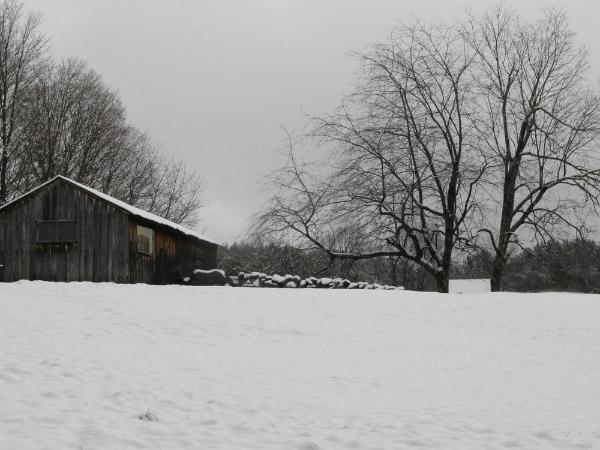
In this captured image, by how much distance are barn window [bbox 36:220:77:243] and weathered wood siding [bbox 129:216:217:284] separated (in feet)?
7.54

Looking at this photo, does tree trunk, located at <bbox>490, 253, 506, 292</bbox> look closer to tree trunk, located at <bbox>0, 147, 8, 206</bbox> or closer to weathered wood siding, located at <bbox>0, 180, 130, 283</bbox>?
weathered wood siding, located at <bbox>0, 180, 130, 283</bbox>

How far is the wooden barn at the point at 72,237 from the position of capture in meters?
22.3

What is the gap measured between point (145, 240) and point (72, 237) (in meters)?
2.69

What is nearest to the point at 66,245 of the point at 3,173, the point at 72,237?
the point at 72,237

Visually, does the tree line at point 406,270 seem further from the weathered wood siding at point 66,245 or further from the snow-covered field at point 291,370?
the snow-covered field at point 291,370

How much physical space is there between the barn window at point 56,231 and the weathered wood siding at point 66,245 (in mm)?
157

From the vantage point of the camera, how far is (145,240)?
23562mm

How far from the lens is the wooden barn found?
22.3m

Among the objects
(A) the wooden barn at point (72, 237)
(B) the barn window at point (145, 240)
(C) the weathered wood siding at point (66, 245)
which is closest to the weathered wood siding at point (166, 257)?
(A) the wooden barn at point (72, 237)

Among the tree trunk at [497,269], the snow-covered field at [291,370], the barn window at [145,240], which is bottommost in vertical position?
the snow-covered field at [291,370]

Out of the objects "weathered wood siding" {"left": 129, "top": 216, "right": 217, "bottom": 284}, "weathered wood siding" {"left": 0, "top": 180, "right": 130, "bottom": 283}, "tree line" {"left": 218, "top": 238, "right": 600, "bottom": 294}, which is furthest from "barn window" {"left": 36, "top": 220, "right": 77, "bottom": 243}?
"tree line" {"left": 218, "top": 238, "right": 600, "bottom": 294}

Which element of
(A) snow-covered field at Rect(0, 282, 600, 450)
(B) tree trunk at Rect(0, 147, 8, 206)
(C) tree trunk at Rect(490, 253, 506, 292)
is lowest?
(A) snow-covered field at Rect(0, 282, 600, 450)

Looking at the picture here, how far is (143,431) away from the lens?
237 inches

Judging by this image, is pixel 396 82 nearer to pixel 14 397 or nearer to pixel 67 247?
pixel 67 247
